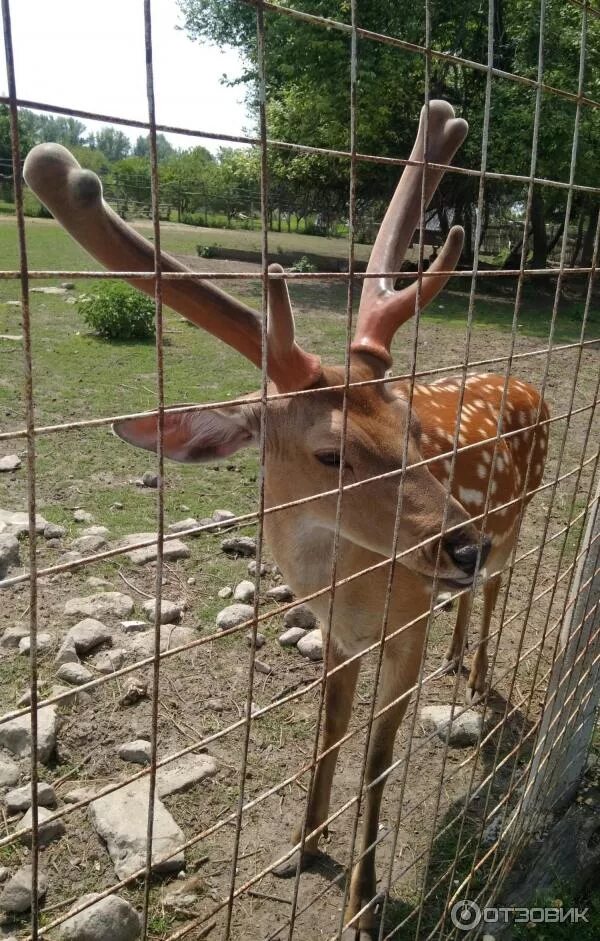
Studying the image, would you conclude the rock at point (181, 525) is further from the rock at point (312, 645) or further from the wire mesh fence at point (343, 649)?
the rock at point (312, 645)

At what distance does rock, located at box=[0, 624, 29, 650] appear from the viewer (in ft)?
10.7

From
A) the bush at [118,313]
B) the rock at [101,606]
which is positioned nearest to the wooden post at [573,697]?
the rock at [101,606]

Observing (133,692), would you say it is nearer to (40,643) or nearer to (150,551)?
(40,643)

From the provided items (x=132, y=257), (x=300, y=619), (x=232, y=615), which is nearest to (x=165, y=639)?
(x=232, y=615)

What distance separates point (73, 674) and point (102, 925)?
1.19 metres

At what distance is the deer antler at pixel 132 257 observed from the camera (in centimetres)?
131

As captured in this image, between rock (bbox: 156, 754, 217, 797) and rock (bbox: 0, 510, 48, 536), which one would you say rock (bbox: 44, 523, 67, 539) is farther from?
rock (bbox: 156, 754, 217, 797)

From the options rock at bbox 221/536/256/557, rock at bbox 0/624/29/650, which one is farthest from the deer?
rock at bbox 221/536/256/557

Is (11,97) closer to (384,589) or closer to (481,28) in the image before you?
(384,589)

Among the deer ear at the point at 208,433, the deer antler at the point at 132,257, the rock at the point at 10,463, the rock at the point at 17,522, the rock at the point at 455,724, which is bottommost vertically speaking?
the rock at the point at 455,724

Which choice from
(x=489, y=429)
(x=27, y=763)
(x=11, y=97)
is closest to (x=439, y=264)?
(x=489, y=429)

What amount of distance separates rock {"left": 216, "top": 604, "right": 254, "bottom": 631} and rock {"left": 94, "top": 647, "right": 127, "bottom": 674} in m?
0.48

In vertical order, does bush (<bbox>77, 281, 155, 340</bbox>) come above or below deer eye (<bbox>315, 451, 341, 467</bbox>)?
below

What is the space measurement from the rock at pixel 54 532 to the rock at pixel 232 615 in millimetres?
1176
